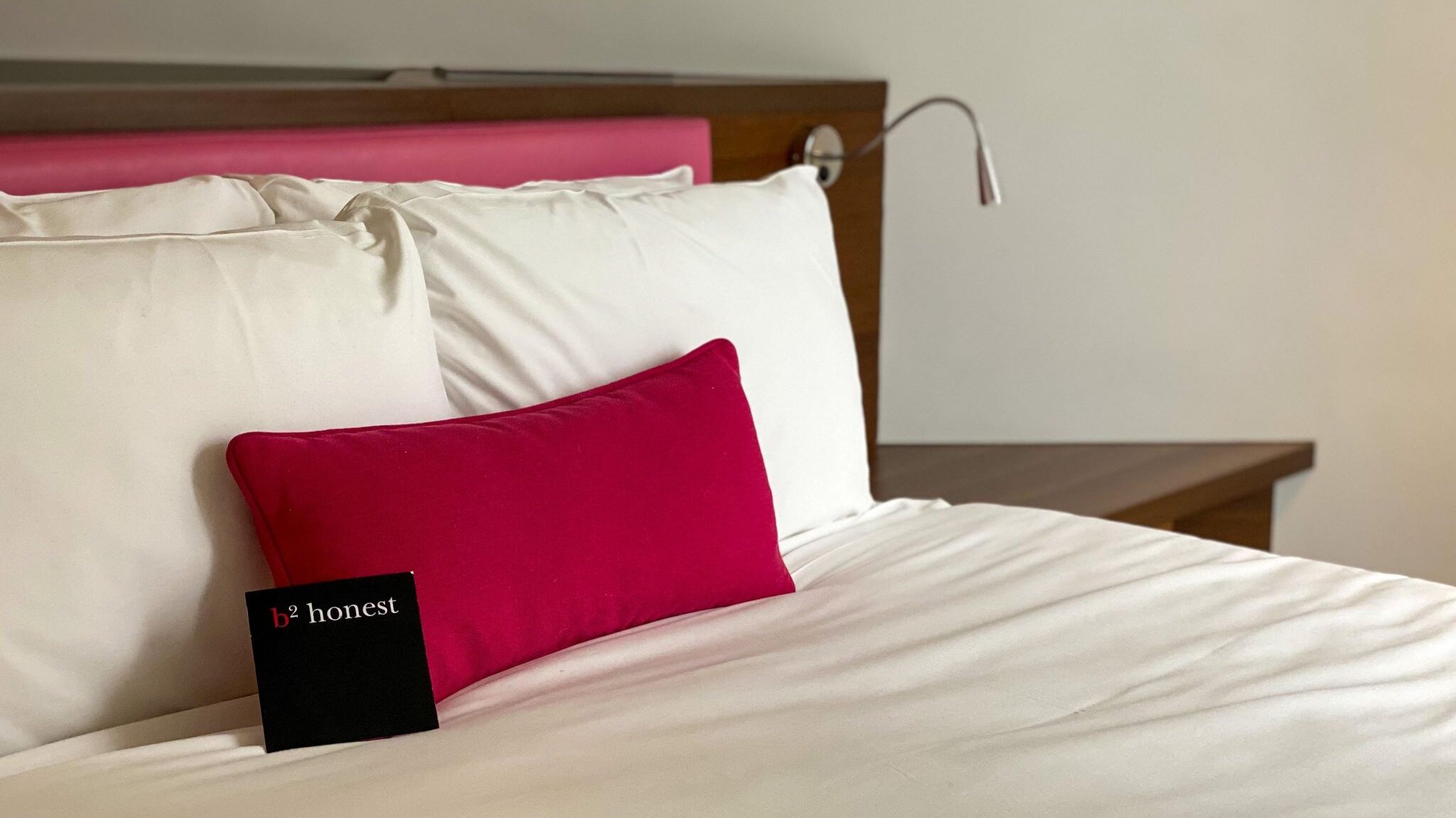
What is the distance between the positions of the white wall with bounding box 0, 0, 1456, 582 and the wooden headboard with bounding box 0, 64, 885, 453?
154 mm

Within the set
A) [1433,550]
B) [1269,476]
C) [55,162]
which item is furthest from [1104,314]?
[55,162]

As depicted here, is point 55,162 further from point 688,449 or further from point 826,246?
point 826,246

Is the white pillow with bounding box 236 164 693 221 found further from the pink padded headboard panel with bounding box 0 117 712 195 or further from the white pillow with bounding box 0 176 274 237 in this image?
the pink padded headboard panel with bounding box 0 117 712 195

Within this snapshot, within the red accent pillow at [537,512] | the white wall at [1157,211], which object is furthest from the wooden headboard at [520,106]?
the red accent pillow at [537,512]

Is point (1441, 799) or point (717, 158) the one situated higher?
point (717, 158)

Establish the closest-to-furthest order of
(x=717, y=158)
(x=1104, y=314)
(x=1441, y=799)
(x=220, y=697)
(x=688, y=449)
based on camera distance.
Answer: (x=1441, y=799)
(x=220, y=697)
(x=688, y=449)
(x=717, y=158)
(x=1104, y=314)

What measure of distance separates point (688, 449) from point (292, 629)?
1.28 feet

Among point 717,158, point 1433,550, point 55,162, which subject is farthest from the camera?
point 1433,550

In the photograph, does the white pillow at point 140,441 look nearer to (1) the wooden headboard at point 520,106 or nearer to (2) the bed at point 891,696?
(2) the bed at point 891,696

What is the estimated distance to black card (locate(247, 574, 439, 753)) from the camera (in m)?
0.95

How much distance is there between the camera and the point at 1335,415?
2.49 meters

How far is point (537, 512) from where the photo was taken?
107cm

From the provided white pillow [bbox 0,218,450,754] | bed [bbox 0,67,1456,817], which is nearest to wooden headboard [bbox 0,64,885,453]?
bed [bbox 0,67,1456,817]

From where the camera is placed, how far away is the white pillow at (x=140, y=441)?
37.1 inches
